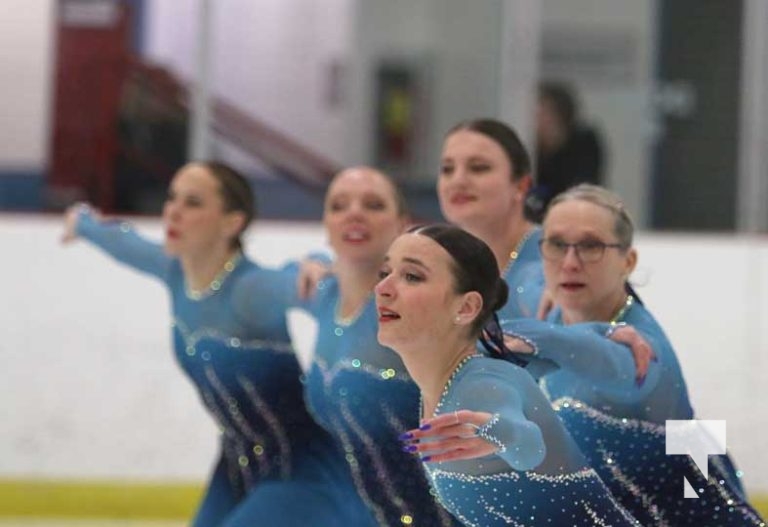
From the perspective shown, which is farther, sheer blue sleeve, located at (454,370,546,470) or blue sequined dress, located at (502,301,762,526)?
blue sequined dress, located at (502,301,762,526)

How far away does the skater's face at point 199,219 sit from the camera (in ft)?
19.5

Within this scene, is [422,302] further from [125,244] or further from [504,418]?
[125,244]

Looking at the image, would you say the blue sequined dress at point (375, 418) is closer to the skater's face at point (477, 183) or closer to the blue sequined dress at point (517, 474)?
the skater's face at point (477, 183)

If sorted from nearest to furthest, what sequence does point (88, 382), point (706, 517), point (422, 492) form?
point (706, 517), point (422, 492), point (88, 382)

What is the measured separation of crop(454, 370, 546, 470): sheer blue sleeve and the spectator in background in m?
4.34

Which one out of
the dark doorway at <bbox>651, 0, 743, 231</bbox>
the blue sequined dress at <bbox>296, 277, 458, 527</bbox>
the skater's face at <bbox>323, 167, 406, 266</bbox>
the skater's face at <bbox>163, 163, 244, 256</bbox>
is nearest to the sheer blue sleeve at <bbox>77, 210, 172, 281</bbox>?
the skater's face at <bbox>163, 163, 244, 256</bbox>

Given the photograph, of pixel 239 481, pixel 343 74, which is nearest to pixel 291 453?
pixel 239 481

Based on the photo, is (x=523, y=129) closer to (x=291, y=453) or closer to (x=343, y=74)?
(x=343, y=74)

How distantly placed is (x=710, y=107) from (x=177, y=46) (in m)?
2.26

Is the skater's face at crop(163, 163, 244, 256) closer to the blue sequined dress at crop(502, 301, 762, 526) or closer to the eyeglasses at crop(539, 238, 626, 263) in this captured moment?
the eyeglasses at crop(539, 238, 626, 263)

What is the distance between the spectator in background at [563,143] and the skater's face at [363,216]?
9.18 ft

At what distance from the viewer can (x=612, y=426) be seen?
4336 millimetres

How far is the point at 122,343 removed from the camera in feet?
26.8

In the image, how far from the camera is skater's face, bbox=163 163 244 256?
234 inches
